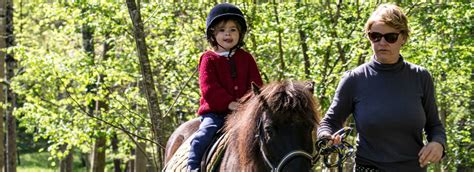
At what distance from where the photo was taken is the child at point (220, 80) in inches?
218

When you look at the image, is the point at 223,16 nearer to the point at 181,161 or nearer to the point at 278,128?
the point at 181,161

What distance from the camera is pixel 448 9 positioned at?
1055cm

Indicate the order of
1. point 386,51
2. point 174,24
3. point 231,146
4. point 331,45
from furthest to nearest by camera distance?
point 174,24
point 331,45
point 231,146
point 386,51

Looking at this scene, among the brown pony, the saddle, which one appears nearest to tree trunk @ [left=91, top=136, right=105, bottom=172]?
the saddle

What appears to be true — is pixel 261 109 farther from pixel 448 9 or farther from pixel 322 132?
pixel 448 9

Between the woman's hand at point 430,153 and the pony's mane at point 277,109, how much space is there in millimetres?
804

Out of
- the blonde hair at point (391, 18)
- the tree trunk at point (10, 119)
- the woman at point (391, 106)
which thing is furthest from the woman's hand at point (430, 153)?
the tree trunk at point (10, 119)

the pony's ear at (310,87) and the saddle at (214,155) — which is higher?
the pony's ear at (310,87)

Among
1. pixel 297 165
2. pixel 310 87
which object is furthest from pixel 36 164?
pixel 297 165

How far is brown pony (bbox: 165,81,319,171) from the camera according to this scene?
13.7ft

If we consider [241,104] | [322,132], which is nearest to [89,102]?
[241,104]

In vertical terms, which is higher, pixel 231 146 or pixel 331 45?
pixel 331 45

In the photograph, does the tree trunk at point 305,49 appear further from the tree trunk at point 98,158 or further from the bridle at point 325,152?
the tree trunk at point 98,158

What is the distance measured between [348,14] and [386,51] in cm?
699
